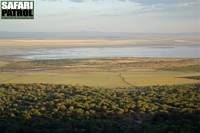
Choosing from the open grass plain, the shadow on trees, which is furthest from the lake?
the shadow on trees

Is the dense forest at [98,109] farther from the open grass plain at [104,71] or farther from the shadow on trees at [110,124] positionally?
the open grass plain at [104,71]

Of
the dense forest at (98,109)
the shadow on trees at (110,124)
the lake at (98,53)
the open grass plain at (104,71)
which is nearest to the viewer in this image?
the shadow on trees at (110,124)

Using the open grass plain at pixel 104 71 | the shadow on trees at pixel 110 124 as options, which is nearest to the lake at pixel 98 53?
the open grass plain at pixel 104 71

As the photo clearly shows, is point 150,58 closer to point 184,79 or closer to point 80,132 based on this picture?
point 184,79

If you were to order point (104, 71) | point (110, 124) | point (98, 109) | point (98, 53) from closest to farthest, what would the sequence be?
point (110, 124), point (98, 109), point (104, 71), point (98, 53)

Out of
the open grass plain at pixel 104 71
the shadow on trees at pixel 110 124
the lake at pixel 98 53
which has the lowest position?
the shadow on trees at pixel 110 124

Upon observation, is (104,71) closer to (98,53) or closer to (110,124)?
(98,53)

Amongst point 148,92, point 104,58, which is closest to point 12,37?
point 104,58

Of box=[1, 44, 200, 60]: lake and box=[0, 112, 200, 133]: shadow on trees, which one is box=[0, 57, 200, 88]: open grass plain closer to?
box=[1, 44, 200, 60]: lake

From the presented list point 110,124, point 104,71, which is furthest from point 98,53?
point 110,124
